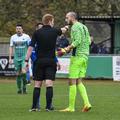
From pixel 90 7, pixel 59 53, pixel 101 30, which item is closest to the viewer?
pixel 59 53

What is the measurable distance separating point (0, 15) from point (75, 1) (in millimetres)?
4972

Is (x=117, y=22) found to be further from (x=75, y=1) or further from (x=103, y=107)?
(x=103, y=107)

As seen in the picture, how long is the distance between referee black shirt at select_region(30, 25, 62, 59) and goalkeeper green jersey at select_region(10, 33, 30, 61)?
5673mm

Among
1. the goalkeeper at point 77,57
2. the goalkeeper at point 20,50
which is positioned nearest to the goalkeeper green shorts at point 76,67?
the goalkeeper at point 77,57

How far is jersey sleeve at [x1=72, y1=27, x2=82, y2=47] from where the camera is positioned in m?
13.1

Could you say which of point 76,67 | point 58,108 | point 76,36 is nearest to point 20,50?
point 58,108

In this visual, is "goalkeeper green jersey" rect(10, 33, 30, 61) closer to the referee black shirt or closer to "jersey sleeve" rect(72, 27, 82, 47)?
the referee black shirt

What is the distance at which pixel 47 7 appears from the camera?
4078cm

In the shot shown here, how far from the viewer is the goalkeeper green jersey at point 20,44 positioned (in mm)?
19062

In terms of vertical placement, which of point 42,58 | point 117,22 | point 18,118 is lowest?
point 18,118

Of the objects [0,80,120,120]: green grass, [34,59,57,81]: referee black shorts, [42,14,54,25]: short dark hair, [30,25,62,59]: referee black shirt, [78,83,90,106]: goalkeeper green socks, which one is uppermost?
[42,14,54,25]: short dark hair

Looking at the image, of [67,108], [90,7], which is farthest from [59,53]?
[90,7]

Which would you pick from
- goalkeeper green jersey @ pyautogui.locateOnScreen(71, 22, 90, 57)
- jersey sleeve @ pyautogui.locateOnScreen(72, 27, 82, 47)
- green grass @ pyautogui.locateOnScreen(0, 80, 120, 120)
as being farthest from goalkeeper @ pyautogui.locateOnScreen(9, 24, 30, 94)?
jersey sleeve @ pyautogui.locateOnScreen(72, 27, 82, 47)

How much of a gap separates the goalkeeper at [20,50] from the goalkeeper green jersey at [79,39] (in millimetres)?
5760
